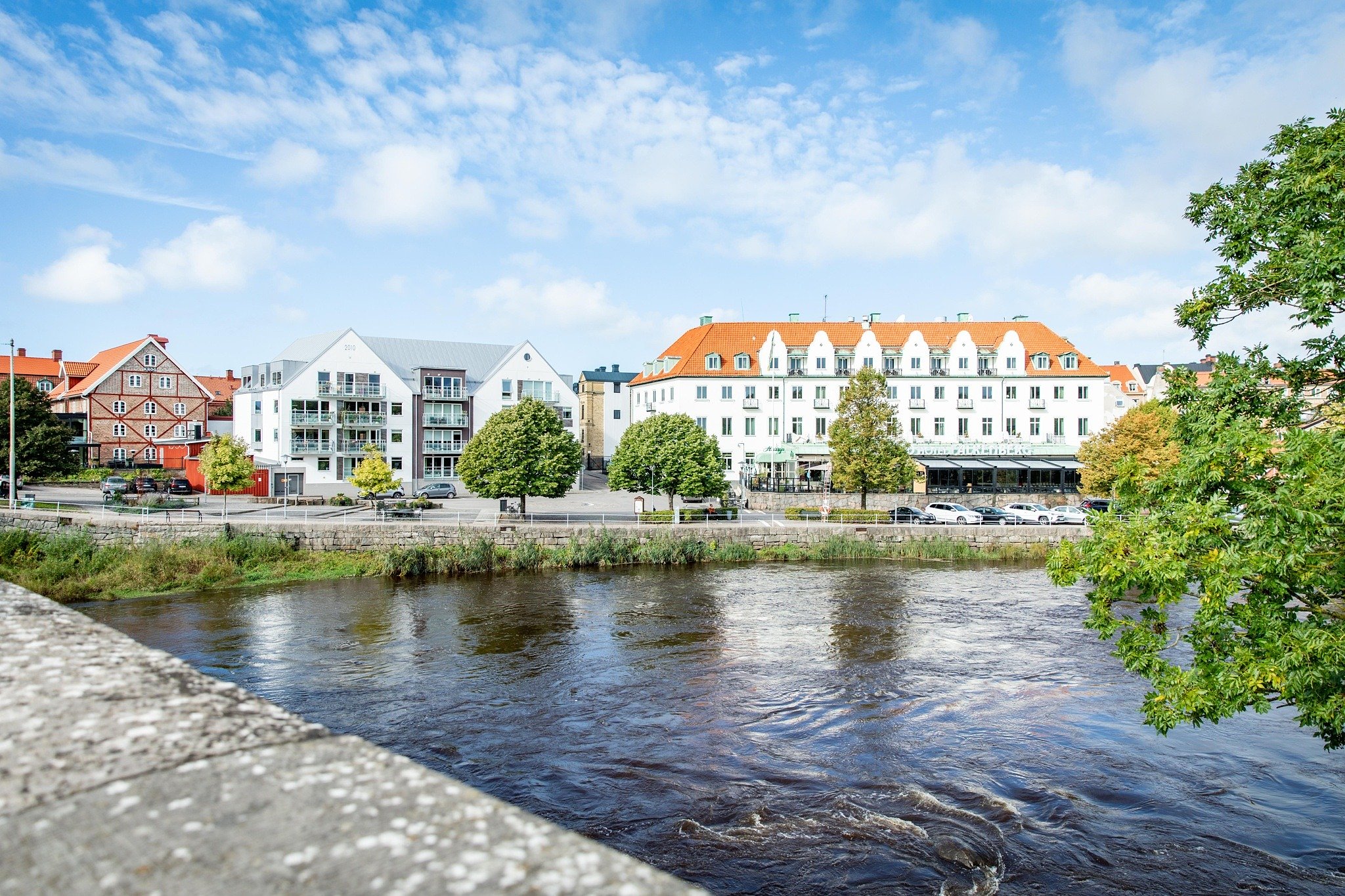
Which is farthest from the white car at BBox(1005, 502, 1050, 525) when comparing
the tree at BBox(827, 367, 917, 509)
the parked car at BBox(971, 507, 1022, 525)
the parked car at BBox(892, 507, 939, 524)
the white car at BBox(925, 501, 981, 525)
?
the tree at BBox(827, 367, 917, 509)

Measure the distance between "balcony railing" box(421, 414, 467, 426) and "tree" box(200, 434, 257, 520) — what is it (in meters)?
18.8

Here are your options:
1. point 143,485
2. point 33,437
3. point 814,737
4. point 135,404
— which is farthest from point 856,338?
point 135,404

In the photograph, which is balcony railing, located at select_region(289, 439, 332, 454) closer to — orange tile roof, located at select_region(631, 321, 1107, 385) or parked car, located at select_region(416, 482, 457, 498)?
parked car, located at select_region(416, 482, 457, 498)

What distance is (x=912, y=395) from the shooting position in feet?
210

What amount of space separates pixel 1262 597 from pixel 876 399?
43.2 metres

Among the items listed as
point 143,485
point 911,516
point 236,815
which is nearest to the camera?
point 236,815

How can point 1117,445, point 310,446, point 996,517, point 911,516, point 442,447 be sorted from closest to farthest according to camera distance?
point 911,516 < point 996,517 < point 1117,445 < point 310,446 < point 442,447

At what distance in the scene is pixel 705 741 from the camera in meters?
14.3

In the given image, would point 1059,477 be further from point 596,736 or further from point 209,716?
point 209,716

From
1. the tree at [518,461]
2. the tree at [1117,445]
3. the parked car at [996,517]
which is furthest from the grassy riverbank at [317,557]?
the tree at [1117,445]

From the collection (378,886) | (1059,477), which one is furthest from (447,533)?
(1059,477)

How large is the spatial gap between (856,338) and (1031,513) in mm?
23438

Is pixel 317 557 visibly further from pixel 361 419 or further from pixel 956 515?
pixel 956 515

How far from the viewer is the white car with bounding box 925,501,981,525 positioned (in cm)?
4494
